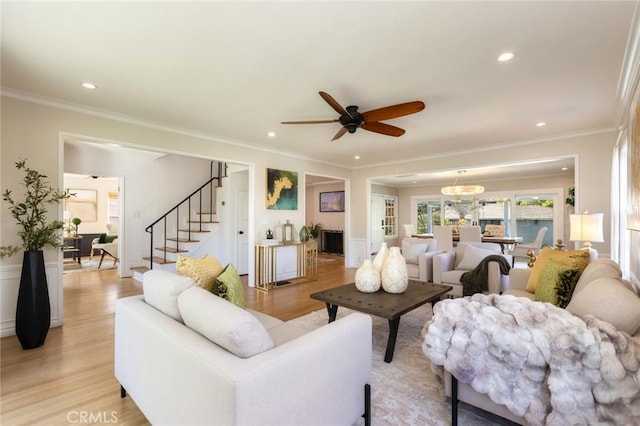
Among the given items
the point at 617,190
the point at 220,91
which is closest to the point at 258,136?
the point at 220,91

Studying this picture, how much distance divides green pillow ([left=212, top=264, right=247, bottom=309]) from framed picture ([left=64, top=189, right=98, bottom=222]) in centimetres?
963

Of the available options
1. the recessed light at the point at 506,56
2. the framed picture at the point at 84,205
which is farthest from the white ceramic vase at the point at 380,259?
the framed picture at the point at 84,205

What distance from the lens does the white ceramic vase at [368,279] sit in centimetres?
303

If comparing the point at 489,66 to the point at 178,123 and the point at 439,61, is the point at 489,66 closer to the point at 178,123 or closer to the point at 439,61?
the point at 439,61

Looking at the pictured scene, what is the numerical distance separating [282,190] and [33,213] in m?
3.48

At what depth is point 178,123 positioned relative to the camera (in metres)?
3.97

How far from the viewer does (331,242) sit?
391 inches

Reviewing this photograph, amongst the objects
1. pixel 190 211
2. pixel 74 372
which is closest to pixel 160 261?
pixel 190 211

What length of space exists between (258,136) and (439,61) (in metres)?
2.96

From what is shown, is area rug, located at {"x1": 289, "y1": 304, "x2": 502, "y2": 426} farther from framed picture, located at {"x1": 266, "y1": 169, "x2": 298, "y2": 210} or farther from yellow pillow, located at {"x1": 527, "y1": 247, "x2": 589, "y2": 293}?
framed picture, located at {"x1": 266, "y1": 169, "x2": 298, "y2": 210}

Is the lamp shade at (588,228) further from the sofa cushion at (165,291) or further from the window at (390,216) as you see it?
the window at (390,216)

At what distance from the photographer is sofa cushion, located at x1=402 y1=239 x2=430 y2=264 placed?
193 inches

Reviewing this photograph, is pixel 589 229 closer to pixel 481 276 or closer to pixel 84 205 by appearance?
pixel 481 276

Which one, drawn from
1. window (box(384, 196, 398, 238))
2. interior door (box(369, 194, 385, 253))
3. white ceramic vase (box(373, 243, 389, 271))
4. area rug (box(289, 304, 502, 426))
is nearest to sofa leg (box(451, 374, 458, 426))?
area rug (box(289, 304, 502, 426))
